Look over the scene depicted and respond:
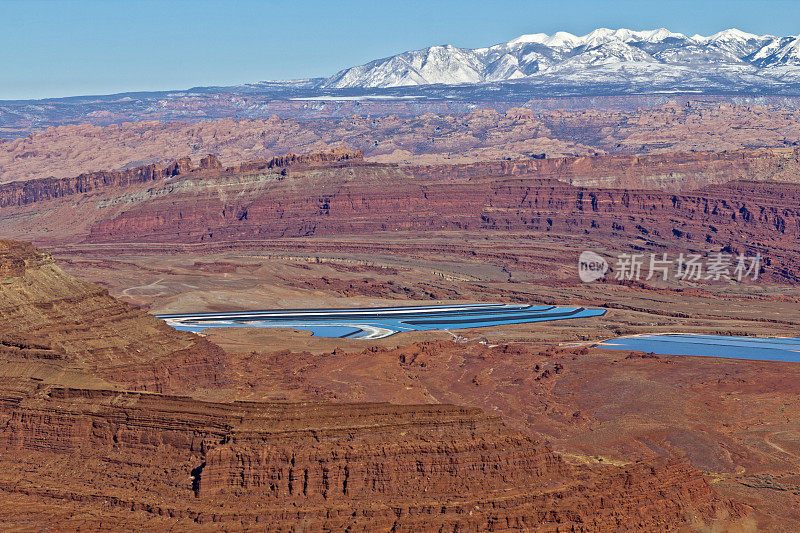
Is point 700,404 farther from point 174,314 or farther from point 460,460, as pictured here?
point 174,314

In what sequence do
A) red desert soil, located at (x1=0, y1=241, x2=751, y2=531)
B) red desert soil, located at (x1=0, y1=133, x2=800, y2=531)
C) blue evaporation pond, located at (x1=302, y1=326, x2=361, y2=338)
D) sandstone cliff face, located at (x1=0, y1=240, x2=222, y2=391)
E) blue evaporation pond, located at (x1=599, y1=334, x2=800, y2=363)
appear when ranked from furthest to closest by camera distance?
blue evaporation pond, located at (x1=302, y1=326, x2=361, y2=338), blue evaporation pond, located at (x1=599, y1=334, x2=800, y2=363), sandstone cliff face, located at (x1=0, y1=240, x2=222, y2=391), red desert soil, located at (x1=0, y1=133, x2=800, y2=531), red desert soil, located at (x1=0, y1=241, x2=751, y2=531)

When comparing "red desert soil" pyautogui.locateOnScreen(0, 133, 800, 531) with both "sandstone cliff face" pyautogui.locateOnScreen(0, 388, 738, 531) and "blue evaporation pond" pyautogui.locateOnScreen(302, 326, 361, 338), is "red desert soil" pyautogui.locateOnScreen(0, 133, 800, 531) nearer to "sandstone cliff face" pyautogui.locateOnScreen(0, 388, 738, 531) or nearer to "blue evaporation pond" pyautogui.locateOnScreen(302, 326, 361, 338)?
"sandstone cliff face" pyautogui.locateOnScreen(0, 388, 738, 531)

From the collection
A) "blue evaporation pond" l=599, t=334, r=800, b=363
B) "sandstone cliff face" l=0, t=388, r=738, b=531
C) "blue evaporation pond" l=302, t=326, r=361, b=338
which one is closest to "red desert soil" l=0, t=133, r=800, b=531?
"sandstone cliff face" l=0, t=388, r=738, b=531

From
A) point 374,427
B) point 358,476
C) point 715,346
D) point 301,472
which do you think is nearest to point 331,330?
point 715,346

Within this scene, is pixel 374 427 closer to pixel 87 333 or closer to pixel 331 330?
pixel 87 333

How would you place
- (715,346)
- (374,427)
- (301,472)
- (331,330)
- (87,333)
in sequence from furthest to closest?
1. (331,330)
2. (715,346)
3. (87,333)
4. (374,427)
5. (301,472)

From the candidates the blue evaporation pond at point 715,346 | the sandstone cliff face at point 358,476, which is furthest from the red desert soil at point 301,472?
the blue evaporation pond at point 715,346

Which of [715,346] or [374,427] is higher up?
[374,427]
